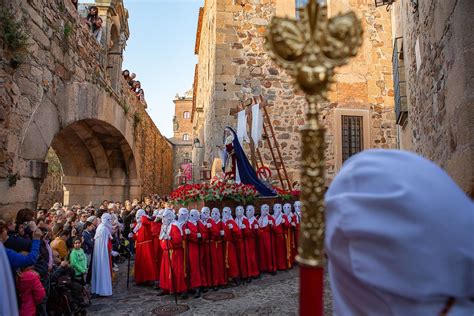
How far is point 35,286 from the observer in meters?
3.76

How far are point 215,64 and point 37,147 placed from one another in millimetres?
6728

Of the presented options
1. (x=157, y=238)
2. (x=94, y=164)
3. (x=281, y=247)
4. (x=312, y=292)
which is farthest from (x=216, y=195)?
(x=94, y=164)

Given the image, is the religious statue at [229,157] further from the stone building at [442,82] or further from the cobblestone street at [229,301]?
the stone building at [442,82]

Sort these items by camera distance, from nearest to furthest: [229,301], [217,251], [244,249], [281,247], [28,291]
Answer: [28,291]
[229,301]
[217,251]
[244,249]
[281,247]

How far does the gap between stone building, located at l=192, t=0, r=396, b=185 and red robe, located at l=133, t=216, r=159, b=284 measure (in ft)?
15.5

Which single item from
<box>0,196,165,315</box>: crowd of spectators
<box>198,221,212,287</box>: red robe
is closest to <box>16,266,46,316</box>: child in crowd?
<box>0,196,165,315</box>: crowd of spectators

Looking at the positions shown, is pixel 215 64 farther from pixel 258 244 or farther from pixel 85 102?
pixel 258 244

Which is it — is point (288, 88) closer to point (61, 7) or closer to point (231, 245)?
point (231, 245)

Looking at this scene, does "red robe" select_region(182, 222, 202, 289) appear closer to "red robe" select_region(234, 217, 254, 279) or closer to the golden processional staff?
"red robe" select_region(234, 217, 254, 279)

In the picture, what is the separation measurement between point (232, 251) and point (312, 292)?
5.76 m

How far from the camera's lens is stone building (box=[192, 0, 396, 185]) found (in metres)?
11.4

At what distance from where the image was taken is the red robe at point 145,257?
22.2 ft

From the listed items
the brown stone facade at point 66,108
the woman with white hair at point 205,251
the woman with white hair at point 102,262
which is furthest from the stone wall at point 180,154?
the woman with white hair at point 205,251

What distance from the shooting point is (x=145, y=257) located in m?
6.82
